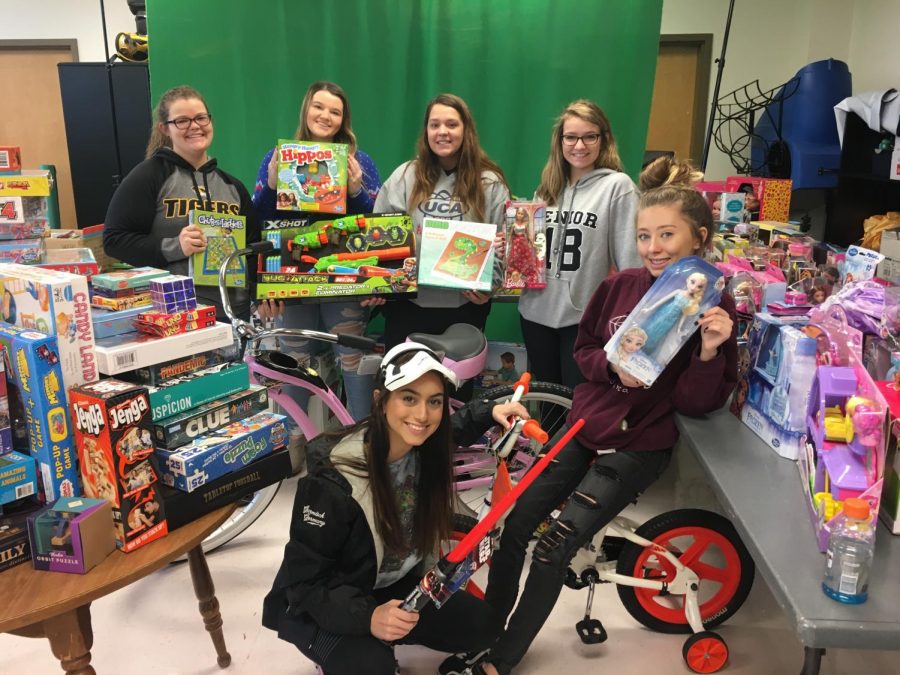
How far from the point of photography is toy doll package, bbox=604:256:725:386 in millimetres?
1610

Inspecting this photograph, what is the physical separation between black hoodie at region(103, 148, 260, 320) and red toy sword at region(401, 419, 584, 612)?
1.45 metres

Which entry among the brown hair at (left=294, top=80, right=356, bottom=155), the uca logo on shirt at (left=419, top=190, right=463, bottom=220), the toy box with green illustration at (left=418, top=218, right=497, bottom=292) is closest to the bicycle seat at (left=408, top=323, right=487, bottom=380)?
the toy box with green illustration at (left=418, top=218, right=497, bottom=292)

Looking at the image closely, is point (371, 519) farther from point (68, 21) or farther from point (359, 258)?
point (68, 21)

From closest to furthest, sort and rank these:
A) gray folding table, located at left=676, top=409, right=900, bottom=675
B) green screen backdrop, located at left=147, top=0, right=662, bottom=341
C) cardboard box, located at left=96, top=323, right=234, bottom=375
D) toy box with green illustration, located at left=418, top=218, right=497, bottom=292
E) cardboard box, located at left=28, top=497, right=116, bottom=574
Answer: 1. gray folding table, located at left=676, top=409, right=900, bottom=675
2. cardboard box, located at left=28, top=497, right=116, bottom=574
3. cardboard box, located at left=96, top=323, right=234, bottom=375
4. toy box with green illustration, located at left=418, top=218, right=497, bottom=292
5. green screen backdrop, located at left=147, top=0, right=662, bottom=341

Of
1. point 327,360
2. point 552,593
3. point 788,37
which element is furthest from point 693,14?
point 552,593

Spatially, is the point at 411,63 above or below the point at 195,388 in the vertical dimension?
above

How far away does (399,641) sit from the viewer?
1.63m

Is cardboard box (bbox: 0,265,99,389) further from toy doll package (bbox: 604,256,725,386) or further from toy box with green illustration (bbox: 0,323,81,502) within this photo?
toy doll package (bbox: 604,256,725,386)

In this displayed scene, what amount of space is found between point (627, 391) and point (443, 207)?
1.01 m

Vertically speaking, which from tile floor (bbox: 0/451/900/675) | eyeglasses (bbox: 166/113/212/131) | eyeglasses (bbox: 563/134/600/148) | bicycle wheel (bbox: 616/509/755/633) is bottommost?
tile floor (bbox: 0/451/900/675)

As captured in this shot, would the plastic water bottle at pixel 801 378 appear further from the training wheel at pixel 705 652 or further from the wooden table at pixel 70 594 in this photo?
the wooden table at pixel 70 594

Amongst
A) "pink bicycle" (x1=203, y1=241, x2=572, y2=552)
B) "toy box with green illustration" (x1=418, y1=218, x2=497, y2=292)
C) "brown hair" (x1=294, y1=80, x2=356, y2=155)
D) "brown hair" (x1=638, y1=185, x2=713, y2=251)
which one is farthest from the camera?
"brown hair" (x1=294, y1=80, x2=356, y2=155)

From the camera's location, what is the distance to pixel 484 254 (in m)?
2.45

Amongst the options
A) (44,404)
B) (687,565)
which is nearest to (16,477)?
(44,404)
